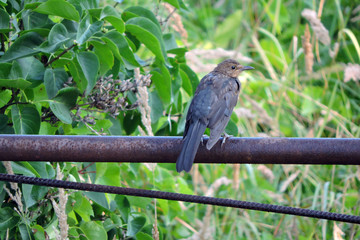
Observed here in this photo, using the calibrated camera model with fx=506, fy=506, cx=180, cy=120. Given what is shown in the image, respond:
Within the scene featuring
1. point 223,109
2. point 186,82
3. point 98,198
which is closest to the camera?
point 98,198

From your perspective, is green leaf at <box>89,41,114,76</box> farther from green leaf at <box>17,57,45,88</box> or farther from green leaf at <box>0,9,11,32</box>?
green leaf at <box>0,9,11,32</box>

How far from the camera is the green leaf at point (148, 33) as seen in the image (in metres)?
2.42

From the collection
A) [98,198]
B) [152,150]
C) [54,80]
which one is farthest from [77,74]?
[152,150]

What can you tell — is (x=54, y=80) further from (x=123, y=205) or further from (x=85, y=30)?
(x=123, y=205)

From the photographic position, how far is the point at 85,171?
256 centimetres

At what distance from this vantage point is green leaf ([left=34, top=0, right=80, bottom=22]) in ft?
7.00

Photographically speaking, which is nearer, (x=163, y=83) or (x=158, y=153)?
(x=158, y=153)

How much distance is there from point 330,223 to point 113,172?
228cm

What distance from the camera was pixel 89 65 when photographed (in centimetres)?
219

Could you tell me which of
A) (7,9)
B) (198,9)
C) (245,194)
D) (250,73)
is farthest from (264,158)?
(198,9)

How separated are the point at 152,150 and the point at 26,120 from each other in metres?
0.71

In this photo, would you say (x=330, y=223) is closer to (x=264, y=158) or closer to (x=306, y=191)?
(x=306, y=191)

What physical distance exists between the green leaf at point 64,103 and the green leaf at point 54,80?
3 centimetres

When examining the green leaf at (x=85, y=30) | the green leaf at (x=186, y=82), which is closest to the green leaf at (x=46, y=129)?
the green leaf at (x=85, y=30)
